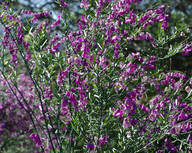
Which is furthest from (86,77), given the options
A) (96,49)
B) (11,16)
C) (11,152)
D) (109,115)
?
(11,152)

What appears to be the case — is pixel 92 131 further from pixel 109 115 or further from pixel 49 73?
pixel 49 73

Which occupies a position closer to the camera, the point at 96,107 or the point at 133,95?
the point at 133,95

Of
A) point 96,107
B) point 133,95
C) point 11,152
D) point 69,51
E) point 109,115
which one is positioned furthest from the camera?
point 11,152

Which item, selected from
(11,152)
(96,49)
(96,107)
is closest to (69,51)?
(96,49)

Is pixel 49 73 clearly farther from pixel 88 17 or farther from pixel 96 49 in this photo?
pixel 88 17

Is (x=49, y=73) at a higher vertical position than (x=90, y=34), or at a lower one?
lower

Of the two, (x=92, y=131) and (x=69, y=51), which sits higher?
(x=69, y=51)

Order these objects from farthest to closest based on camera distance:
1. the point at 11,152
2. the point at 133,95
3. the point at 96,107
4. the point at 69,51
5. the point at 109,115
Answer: the point at 11,152, the point at 69,51, the point at 96,107, the point at 109,115, the point at 133,95

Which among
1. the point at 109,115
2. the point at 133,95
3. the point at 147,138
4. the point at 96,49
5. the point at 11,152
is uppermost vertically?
the point at 96,49

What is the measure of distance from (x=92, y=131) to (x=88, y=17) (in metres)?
1.30

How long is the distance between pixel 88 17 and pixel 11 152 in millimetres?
4530

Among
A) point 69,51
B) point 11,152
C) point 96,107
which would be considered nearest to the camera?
point 96,107

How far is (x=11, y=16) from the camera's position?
2.57 m

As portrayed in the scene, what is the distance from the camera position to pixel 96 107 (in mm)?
2566
